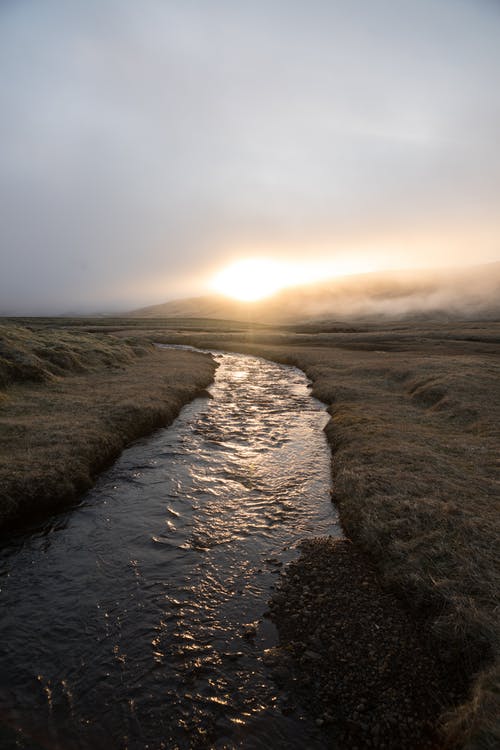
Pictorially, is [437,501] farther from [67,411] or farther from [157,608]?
[67,411]

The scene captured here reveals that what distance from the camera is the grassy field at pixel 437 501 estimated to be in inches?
364

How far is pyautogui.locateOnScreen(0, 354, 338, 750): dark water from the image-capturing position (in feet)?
26.7

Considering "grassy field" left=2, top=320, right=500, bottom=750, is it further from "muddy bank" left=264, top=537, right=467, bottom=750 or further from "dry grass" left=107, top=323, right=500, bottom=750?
"muddy bank" left=264, top=537, right=467, bottom=750

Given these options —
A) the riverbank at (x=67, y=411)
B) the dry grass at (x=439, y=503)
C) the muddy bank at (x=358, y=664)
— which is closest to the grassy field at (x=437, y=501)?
the dry grass at (x=439, y=503)

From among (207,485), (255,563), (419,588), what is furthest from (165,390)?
(419,588)

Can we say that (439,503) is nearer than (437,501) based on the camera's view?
Yes

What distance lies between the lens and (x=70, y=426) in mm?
23219

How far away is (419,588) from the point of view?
37.1ft

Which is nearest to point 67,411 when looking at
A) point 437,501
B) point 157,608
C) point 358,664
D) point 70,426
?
point 70,426

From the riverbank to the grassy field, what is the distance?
2.71 feet

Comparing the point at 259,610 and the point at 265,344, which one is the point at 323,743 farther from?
the point at 265,344

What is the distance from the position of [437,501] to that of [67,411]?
23.6 m

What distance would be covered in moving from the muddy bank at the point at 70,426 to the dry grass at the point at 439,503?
13.0 meters

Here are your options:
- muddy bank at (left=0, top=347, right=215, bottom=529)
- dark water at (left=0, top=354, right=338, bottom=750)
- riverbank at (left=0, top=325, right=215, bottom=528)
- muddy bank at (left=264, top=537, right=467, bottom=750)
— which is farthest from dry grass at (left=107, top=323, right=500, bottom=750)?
riverbank at (left=0, top=325, right=215, bottom=528)
